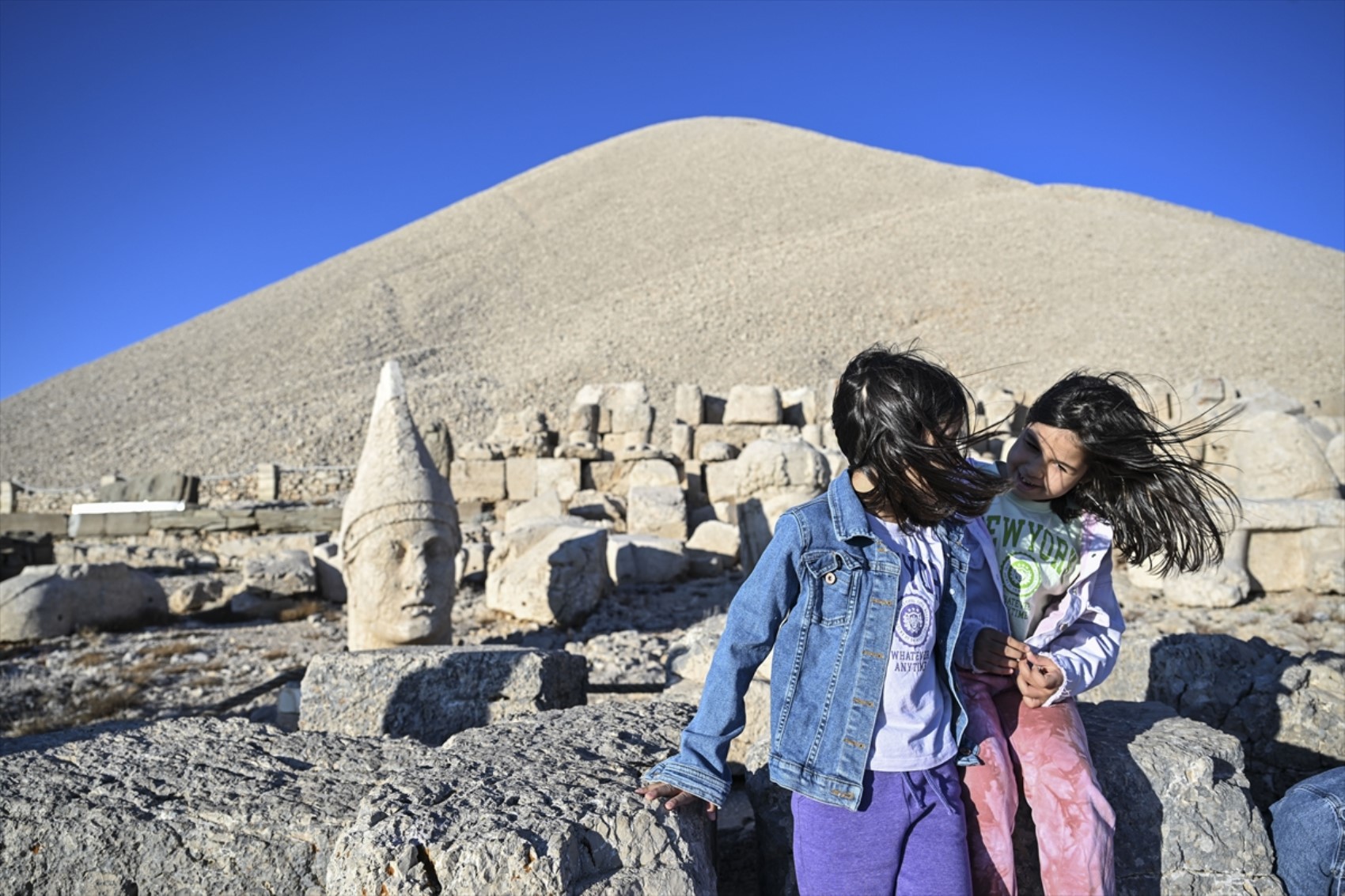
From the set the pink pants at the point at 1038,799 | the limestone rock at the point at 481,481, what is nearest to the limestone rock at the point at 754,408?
the limestone rock at the point at 481,481

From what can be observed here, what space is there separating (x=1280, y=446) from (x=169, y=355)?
40880mm

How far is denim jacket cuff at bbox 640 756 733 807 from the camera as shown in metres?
1.83

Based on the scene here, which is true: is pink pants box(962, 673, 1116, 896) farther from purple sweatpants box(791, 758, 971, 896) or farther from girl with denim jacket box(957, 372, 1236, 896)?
purple sweatpants box(791, 758, 971, 896)

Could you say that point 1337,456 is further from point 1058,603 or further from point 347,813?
point 347,813

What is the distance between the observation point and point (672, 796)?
1.95 metres

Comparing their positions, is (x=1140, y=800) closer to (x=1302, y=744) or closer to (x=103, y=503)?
(x=1302, y=744)

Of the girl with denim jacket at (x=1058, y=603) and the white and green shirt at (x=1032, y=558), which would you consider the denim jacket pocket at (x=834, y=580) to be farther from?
the white and green shirt at (x=1032, y=558)

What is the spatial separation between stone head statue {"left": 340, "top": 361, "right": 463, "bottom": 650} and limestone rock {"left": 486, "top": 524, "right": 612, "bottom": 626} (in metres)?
1.82

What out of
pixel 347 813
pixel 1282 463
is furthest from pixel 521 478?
pixel 347 813

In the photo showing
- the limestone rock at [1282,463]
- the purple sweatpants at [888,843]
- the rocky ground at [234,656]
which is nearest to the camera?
the purple sweatpants at [888,843]

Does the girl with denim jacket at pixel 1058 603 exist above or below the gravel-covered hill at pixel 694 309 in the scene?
below

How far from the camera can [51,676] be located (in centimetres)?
657

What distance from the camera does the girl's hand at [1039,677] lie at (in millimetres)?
1950

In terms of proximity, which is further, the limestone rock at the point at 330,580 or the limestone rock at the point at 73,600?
the limestone rock at the point at 330,580
